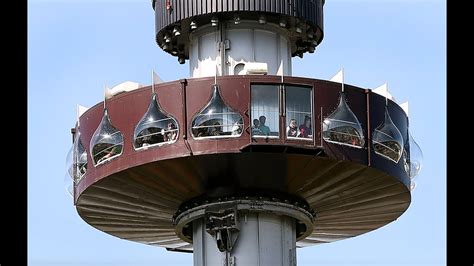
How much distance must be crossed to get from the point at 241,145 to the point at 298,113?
6.34 ft

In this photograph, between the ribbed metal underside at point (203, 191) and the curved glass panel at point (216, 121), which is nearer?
the curved glass panel at point (216, 121)

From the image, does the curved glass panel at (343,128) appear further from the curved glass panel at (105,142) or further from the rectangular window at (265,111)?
the curved glass panel at (105,142)

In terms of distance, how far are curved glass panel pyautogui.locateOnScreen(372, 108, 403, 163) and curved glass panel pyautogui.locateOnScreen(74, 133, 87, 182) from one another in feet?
28.7

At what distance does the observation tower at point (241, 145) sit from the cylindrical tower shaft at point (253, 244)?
4cm

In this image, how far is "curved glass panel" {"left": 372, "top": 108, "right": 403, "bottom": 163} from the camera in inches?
1566

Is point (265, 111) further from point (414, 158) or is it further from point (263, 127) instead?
point (414, 158)

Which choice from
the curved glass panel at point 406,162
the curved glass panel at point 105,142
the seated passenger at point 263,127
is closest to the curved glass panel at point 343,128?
the seated passenger at point 263,127

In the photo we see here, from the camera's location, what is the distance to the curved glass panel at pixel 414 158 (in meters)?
41.8

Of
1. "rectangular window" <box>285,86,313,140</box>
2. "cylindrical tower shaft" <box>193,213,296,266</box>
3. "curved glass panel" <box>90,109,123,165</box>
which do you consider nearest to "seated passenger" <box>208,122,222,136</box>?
"rectangular window" <box>285,86,313,140</box>

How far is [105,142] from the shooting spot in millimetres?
39781

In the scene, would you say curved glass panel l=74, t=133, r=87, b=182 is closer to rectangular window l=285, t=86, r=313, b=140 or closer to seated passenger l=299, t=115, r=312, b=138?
rectangular window l=285, t=86, r=313, b=140

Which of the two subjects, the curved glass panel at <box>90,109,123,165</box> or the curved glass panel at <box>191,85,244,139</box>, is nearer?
the curved glass panel at <box>191,85,244,139</box>

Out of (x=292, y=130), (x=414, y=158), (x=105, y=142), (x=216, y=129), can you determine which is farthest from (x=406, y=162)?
(x=105, y=142)
